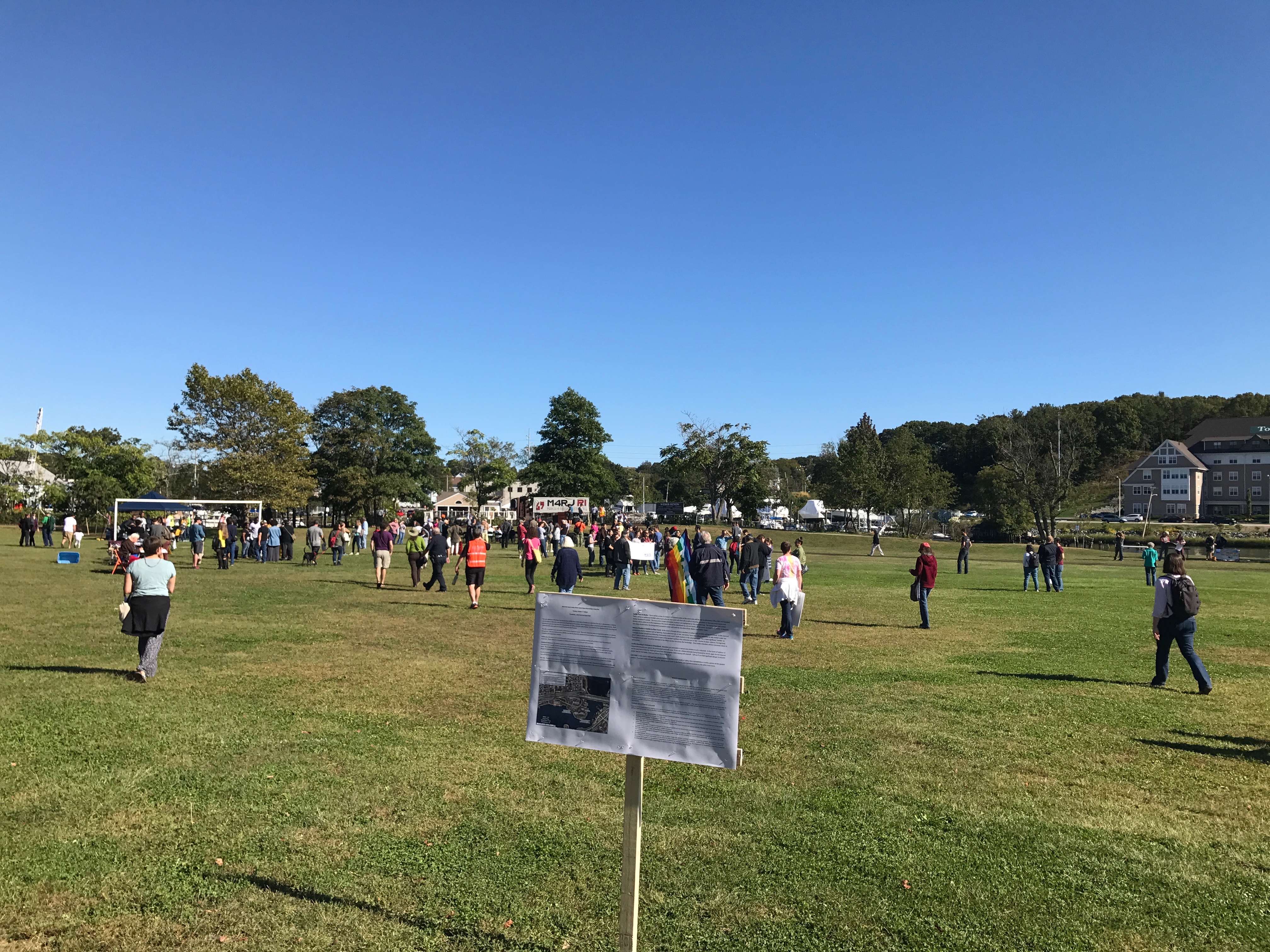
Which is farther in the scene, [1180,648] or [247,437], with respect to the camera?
[247,437]

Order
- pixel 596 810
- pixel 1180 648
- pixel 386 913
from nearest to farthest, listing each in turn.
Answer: pixel 386 913, pixel 596 810, pixel 1180 648

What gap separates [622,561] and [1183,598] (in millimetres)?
15973

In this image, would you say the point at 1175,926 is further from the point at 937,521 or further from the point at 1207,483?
the point at 1207,483

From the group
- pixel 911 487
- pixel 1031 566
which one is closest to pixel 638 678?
pixel 1031 566

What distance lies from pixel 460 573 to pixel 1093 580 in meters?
23.3

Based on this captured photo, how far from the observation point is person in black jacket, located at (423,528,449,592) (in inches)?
845

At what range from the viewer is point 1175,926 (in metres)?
4.48

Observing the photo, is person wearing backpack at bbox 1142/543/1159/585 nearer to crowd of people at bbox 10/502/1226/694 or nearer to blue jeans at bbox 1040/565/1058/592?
crowd of people at bbox 10/502/1226/694

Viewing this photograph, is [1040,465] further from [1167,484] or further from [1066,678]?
[1066,678]

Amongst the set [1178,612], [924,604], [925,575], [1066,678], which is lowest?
[1066,678]

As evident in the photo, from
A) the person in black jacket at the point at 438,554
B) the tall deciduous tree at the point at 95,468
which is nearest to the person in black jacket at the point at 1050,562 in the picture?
the person in black jacket at the point at 438,554

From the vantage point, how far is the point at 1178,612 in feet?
34.2

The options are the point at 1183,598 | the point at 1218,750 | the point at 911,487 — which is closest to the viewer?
the point at 1218,750

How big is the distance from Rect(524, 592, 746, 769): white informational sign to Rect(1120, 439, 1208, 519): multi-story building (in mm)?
125087
